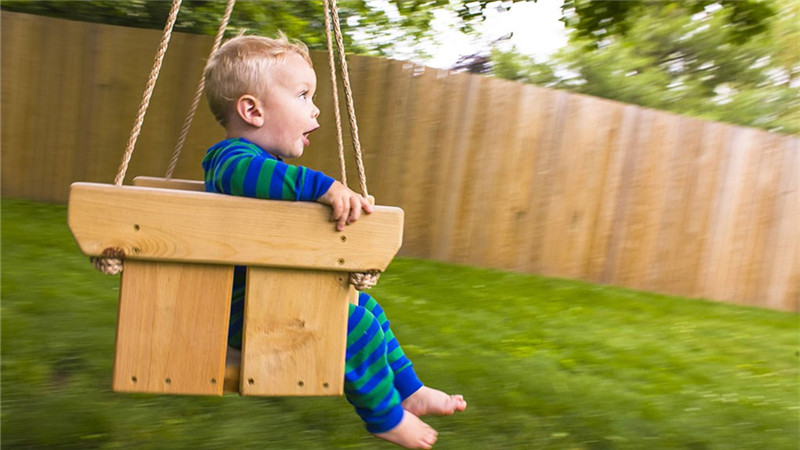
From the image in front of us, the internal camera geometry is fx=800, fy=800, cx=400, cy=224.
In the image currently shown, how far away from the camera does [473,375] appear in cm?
409

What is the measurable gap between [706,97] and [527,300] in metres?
6.32

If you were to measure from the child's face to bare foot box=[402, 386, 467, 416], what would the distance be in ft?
2.80

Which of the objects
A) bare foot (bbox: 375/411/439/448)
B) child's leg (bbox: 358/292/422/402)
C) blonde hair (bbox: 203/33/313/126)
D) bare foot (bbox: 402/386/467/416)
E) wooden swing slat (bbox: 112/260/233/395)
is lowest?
bare foot (bbox: 375/411/439/448)

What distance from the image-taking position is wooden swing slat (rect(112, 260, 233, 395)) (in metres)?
2.05

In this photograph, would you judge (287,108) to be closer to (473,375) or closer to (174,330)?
(174,330)

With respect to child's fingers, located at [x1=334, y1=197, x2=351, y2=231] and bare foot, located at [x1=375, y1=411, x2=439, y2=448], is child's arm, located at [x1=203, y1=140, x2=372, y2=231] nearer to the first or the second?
child's fingers, located at [x1=334, y1=197, x2=351, y2=231]

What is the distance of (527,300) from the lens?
20.7 ft

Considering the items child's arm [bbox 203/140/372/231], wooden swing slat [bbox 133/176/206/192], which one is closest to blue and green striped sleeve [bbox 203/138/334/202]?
child's arm [bbox 203/140/372/231]

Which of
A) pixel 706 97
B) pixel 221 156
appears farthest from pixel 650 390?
pixel 706 97

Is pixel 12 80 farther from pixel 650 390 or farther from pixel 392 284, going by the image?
pixel 650 390

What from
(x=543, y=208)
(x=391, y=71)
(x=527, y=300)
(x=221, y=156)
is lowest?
(x=527, y=300)

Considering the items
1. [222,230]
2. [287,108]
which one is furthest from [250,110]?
[222,230]

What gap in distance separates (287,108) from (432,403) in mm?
1001

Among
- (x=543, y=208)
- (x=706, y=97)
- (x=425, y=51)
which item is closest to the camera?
Answer: (x=543, y=208)
